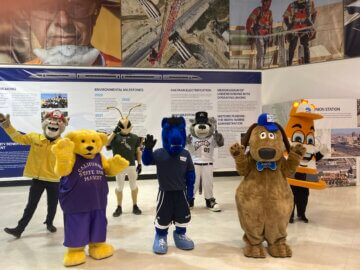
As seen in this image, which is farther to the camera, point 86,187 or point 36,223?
point 36,223

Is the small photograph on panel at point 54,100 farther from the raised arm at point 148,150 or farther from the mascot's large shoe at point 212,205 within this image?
the raised arm at point 148,150

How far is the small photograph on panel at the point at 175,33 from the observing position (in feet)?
25.5

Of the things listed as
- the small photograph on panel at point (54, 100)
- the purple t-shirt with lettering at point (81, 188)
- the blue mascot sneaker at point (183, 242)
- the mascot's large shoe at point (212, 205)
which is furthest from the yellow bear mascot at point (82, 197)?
the small photograph on panel at point (54, 100)

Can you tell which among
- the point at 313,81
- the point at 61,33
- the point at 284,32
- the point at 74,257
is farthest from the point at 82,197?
the point at 284,32

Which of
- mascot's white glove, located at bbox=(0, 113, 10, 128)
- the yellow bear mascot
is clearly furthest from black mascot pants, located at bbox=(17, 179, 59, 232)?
the yellow bear mascot

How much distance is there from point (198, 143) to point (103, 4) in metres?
4.08

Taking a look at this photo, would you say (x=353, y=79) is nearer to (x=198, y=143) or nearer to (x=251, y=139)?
(x=198, y=143)

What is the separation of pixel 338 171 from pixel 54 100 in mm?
5668

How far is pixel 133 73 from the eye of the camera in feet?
Result: 25.6

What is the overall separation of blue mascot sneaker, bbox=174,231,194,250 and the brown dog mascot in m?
0.55

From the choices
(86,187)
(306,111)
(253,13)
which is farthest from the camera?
(253,13)

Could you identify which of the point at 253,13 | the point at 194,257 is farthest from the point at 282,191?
the point at 253,13

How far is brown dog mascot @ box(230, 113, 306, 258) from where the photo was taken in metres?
3.33

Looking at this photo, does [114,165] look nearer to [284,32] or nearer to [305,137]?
[305,137]
